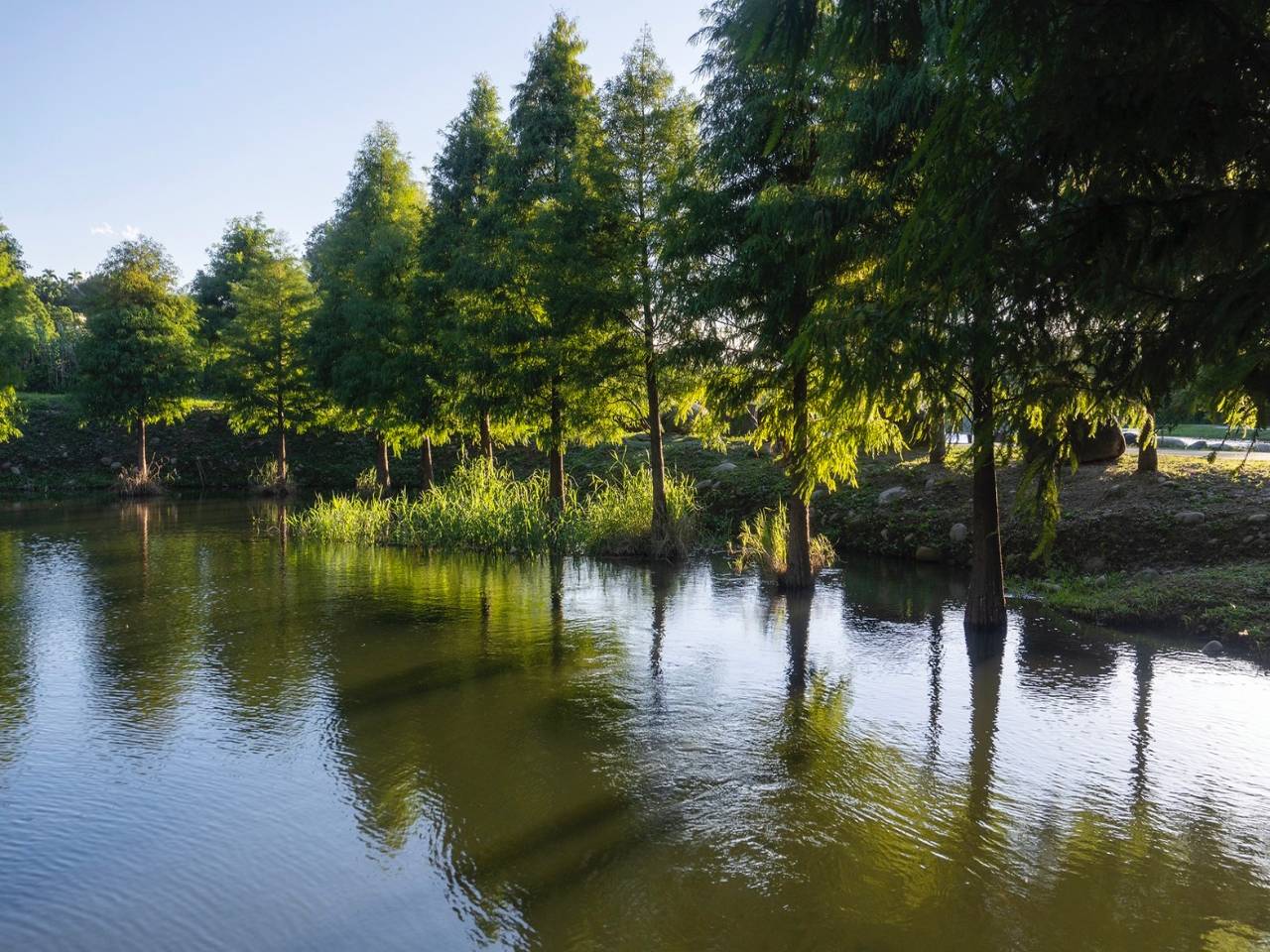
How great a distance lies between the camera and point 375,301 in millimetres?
23109

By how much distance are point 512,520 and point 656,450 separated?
147 inches

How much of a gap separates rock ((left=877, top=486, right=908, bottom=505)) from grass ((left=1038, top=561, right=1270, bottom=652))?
5.62 metres

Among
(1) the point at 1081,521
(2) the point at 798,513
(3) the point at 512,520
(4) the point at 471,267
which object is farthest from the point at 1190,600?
(4) the point at 471,267

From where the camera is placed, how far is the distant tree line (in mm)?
3885

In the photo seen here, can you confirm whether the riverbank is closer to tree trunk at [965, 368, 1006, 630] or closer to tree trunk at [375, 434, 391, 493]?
tree trunk at [965, 368, 1006, 630]

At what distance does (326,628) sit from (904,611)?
756cm

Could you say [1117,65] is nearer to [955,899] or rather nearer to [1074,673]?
[955,899]

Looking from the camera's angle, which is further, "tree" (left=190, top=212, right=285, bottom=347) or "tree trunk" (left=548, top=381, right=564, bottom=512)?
"tree" (left=190, top=212, right=285, bottom=347)

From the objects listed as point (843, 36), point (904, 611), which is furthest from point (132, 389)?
point (843, 36)

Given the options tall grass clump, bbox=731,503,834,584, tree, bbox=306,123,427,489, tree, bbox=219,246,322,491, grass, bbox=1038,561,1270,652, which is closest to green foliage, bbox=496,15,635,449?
tall grass clump, bbox=731,503,834,584

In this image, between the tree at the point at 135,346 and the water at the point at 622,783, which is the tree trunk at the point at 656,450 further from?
the tree at the point at 135,346

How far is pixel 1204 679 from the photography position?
29.4 feet

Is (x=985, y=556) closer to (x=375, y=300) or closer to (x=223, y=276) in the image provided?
(x=375, y=300)

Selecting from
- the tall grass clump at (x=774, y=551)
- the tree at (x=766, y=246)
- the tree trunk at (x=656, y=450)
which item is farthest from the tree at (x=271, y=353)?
the tree at (x=766, y=246)
